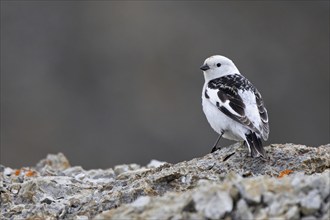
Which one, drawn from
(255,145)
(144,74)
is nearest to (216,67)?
(255,145)

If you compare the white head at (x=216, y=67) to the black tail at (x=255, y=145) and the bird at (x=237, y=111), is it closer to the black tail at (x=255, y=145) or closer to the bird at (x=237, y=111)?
the bird at (x=237, y=111)

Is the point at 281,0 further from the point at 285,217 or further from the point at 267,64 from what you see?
the point at 285,217

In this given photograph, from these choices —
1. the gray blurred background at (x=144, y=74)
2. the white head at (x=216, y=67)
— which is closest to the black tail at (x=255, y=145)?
the white head at (x=216, y=67)

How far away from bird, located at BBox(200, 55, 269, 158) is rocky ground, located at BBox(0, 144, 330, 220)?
169 mm

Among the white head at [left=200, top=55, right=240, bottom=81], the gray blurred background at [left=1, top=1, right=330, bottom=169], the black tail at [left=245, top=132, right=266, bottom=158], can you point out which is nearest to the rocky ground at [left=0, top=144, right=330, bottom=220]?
the black tail at [left=245, top=132, right=266, bottom=158]

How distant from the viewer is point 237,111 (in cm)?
842

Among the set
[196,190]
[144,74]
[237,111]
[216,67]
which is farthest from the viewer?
[144,74]

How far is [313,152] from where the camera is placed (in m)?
7.76

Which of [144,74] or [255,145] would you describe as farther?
[144,74]

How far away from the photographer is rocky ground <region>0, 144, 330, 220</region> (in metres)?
5.60

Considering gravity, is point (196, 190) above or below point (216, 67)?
below

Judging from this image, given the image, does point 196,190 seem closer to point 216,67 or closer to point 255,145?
point 255,145

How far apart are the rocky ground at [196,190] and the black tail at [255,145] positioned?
91mm

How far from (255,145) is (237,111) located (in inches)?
22.7
